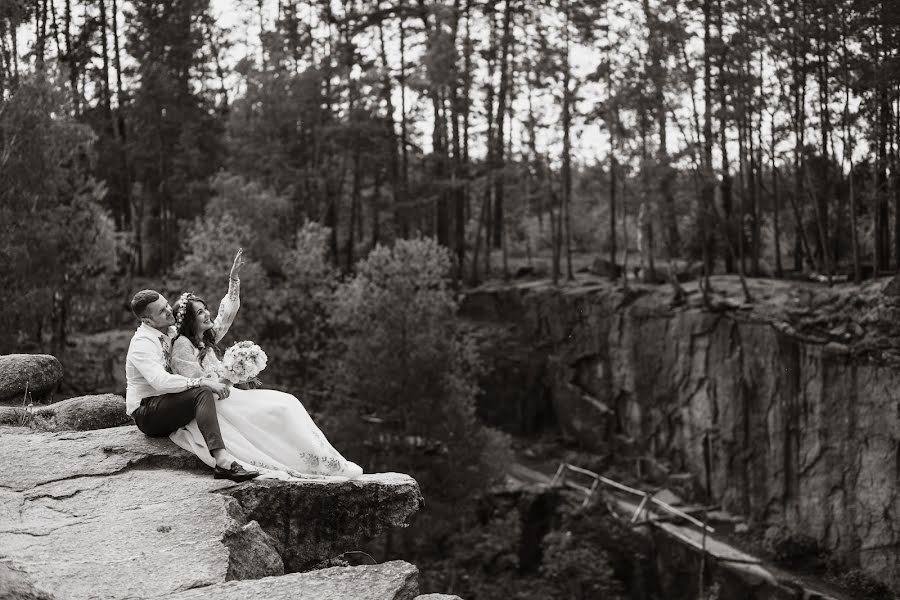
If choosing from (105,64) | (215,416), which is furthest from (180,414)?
(105,64)

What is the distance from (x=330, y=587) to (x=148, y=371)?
2878 millimetres

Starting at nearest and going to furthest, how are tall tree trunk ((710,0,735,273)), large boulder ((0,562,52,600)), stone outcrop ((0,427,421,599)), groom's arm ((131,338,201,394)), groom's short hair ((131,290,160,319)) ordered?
large boulder ((0,562,52,600))
stone outcrop ((0,427,421,599))
groom's arm ((131,338,201,394))
groom's short hair ((131,290,160,319))
tall tree trunk ((710,0,735,273))

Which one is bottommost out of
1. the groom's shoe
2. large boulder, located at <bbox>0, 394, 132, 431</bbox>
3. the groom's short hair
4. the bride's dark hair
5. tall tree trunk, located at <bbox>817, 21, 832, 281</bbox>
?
the groom's shoe

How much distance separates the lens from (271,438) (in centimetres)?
748

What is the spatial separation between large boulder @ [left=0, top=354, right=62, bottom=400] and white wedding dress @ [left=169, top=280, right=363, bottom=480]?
3579 mm

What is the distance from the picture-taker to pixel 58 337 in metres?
27.3

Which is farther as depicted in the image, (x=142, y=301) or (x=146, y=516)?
(x=142, y=301)

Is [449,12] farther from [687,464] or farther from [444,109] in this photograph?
[687,464]

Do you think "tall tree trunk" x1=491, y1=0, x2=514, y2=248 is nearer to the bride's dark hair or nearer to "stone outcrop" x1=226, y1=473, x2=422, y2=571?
the bride's dark hair

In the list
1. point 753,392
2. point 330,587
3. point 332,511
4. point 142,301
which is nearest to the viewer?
point 330,587

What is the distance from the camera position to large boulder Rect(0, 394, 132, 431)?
9141mm

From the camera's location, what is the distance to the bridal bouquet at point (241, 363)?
761cm

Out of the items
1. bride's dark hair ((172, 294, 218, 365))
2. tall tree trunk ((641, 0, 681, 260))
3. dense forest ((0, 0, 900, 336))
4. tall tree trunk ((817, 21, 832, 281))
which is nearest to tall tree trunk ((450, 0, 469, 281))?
dense forest ((0, 0, 900, 336))

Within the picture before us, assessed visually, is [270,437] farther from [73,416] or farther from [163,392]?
[73,416]
